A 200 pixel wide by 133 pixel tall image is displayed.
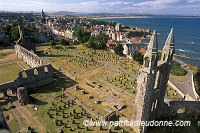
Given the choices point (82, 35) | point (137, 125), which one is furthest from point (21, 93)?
point (82, 35)

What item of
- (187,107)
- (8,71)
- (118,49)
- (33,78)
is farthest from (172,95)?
(8,71)

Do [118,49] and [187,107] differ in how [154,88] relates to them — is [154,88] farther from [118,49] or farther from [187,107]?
[118,49]

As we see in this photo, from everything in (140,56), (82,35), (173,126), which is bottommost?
(173,126)

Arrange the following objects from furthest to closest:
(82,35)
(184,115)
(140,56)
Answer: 1. (82,35)
2. (140,56)
3. (184,115)

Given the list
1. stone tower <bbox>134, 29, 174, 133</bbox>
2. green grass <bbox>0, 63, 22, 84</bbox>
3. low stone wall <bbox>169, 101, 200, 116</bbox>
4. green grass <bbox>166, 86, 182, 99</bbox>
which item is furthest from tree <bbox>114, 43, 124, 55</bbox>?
stone tower <bbox>134, 29, 174, 133</bbox>

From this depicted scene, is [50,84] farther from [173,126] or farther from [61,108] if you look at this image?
[173,126]

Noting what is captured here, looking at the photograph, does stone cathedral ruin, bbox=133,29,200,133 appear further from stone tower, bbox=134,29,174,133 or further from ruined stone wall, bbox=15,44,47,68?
ruined stone wall, bbox=15,44,47,68
